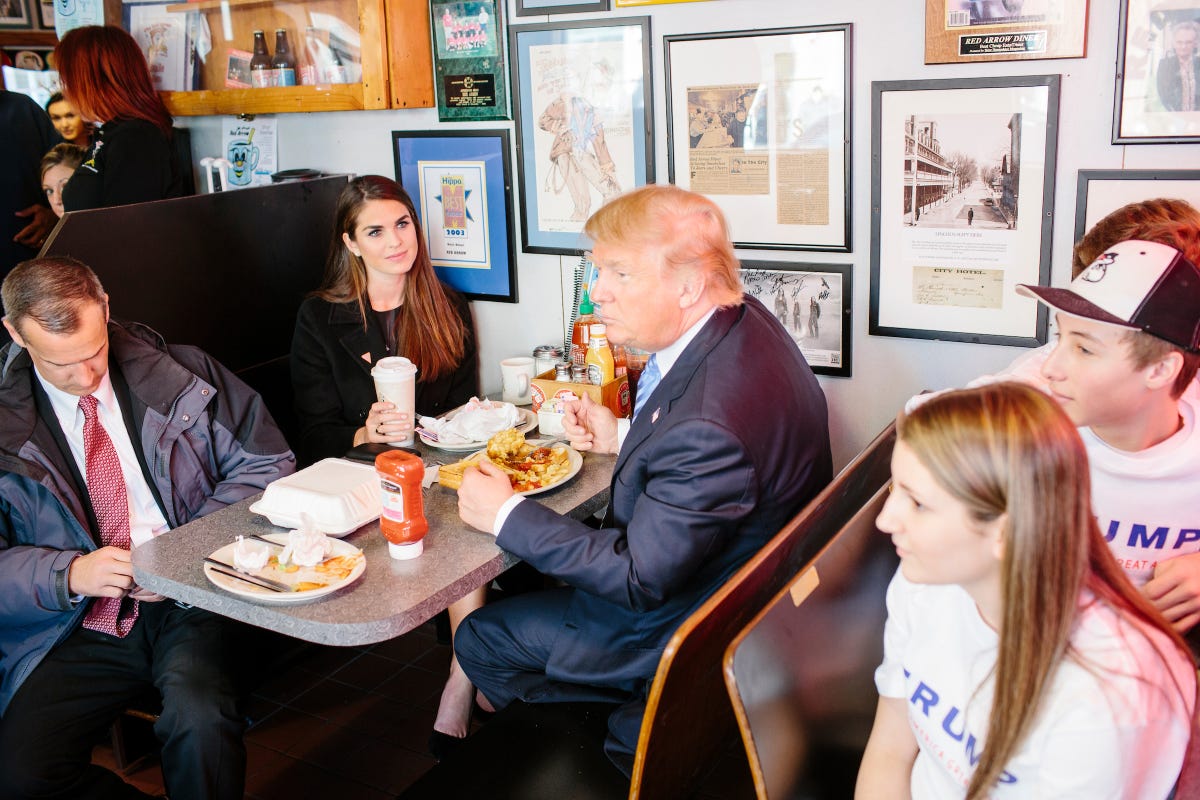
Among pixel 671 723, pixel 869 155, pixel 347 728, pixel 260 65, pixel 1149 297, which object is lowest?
pixel 347 728

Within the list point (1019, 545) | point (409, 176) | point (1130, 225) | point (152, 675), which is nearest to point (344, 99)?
point (409, 176)

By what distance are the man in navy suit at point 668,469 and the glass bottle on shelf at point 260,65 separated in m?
1.81

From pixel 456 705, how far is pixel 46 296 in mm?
1277

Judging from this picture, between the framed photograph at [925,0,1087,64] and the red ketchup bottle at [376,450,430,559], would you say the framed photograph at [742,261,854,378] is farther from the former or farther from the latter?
the red ketchup bottle at [376,450,430,559]

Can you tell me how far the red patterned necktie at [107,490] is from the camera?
233 cm

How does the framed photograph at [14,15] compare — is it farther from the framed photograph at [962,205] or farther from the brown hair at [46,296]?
the framed photograph at [962,205]

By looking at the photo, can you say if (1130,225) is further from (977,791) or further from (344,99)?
(344,99)

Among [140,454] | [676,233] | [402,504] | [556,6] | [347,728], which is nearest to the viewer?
[402,504]

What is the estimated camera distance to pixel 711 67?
2697mm

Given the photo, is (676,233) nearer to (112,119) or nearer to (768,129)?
(768,129)

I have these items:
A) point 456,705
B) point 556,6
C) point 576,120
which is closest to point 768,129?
point 576,120

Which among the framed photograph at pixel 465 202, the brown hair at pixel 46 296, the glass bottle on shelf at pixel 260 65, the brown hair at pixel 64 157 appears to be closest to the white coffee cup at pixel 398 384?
the brown hair at pixel 46 296

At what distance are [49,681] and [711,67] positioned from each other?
6.62ft

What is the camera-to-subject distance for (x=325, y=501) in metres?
2.04
